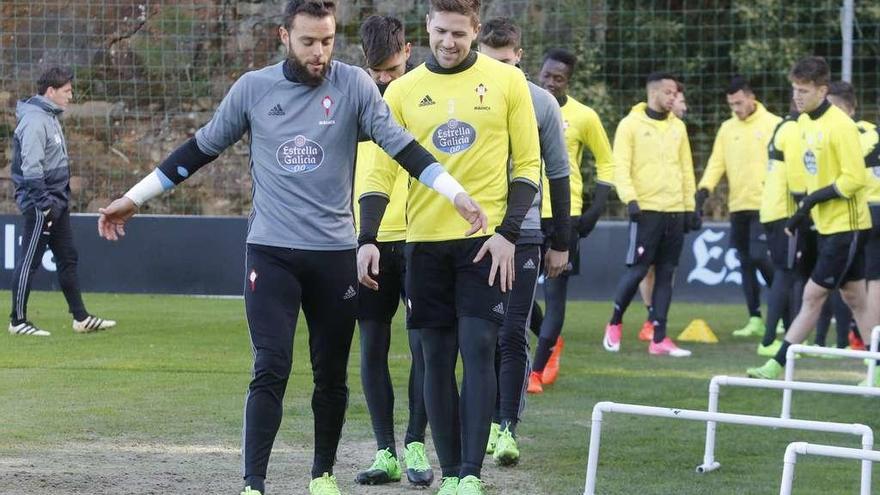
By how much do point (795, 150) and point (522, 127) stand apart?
5198 mm

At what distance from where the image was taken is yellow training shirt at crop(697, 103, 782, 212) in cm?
1398

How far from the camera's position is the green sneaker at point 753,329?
14.1 meters

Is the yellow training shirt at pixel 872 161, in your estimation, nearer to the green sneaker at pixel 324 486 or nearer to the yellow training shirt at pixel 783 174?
the yellow training shirt at pixel 783 174

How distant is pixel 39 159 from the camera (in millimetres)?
12531

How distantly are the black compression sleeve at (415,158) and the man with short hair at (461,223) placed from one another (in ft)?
1.26

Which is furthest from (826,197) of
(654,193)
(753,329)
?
(753,329)

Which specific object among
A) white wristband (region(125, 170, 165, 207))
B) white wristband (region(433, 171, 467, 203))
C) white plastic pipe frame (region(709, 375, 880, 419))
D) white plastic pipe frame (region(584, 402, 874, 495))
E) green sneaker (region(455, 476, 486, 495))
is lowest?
green sneaker (region(455, 476, 486, 495))

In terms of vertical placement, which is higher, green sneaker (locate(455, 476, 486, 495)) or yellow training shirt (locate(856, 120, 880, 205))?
yellow training shirt (locate(856, 120, 880, 205))

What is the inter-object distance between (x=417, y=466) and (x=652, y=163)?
257 inches

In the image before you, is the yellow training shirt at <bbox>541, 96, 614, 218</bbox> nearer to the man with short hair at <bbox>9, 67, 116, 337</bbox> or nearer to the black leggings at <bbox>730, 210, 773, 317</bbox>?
the black leggings at <bbox>730, 210, 773, 317</bbox>

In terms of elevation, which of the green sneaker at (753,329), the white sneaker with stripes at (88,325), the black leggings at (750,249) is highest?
the black leggings at (750,249)

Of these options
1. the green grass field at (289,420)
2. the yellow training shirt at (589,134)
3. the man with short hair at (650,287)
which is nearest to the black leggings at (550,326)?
the green grass field at (289,420)

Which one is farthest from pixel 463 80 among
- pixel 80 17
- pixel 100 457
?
pixel 80 17

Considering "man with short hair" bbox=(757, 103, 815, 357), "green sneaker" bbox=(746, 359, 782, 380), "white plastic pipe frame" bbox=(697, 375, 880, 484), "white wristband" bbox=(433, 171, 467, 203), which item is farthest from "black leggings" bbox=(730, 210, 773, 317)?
"white wristband" bbox=(433, 171, 467, 203)
